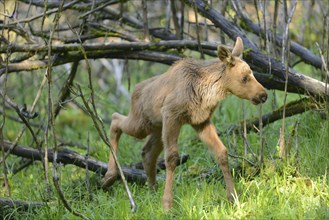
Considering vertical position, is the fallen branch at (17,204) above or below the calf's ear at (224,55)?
below

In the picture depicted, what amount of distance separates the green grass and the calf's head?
80 centimetres

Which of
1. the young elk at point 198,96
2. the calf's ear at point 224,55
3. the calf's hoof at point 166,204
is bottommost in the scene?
the calf's hoof at point 166,204

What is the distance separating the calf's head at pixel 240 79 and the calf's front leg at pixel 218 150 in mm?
526

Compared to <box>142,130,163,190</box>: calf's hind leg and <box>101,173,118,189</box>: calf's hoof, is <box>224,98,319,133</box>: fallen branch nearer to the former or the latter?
<box>142,130,163,190</box>: calf's hind leg

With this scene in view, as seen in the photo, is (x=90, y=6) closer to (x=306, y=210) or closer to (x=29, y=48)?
(x=29, y=48)

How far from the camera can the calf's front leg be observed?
21.2 feet

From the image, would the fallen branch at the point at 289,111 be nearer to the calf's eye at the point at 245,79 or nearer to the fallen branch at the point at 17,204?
the calf's eye at the point at 245,79

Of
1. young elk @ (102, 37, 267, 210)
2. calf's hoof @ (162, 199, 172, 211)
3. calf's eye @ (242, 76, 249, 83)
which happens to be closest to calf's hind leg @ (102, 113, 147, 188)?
young elk @ (102, 37, 267, 210)

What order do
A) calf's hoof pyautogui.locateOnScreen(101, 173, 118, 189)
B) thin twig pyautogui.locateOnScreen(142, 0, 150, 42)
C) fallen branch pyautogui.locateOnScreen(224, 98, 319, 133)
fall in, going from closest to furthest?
calf's hoof pyautogui.locateOnScreen(101, 173, 118, 189) < fallen branch pyautogui.locateOnScreen(224, 98, 319, 133) < thin twig pyautogui.locateOnScreen(142, 0, 150, 42)

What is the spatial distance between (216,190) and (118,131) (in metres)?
1.70

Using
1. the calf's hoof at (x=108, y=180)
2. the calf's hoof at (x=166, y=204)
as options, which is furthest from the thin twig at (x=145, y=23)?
the calf's hoof at (x=166, y=204)

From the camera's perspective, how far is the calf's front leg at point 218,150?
6453 mm

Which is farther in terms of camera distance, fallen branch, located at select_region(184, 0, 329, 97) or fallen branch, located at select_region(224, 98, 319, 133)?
fallen branch, located at select_region(224, 98, 319, 133)

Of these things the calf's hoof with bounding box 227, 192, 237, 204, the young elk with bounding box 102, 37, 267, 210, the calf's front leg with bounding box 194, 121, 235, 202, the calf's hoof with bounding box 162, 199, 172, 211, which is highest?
the young elk with bounding box 102, 37, 267, 210
